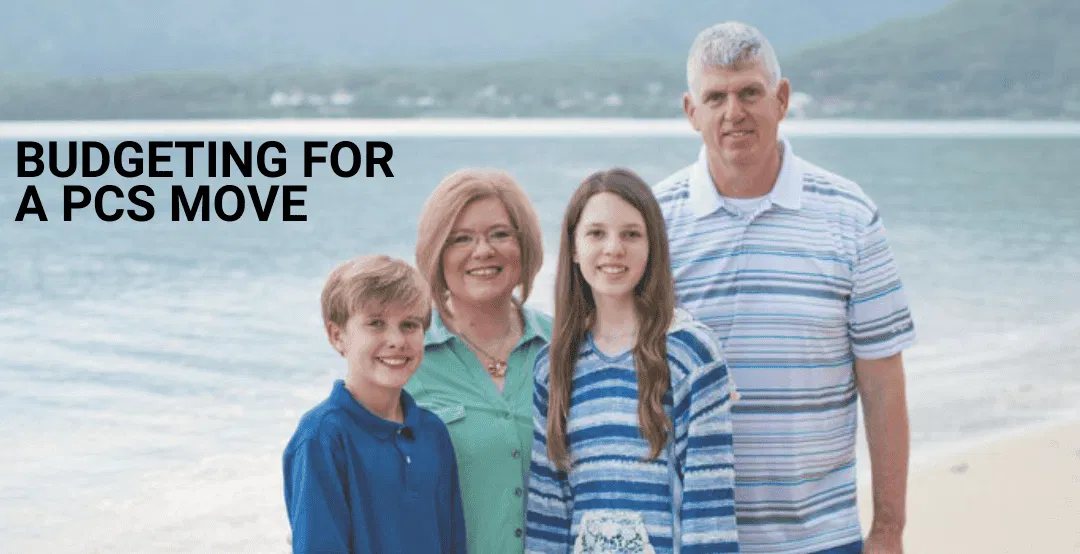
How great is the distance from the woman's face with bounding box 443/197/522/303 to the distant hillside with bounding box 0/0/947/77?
119181 mm

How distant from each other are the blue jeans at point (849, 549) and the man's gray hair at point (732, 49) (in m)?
0.95

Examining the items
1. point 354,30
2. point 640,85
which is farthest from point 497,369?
point 354,30

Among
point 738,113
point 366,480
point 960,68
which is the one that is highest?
point 960,68

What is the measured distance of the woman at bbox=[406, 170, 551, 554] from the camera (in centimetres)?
278

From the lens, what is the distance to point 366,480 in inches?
102

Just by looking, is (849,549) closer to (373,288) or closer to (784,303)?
(784,303)

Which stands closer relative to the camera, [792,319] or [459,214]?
[792,319]

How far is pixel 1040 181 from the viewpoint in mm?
38094

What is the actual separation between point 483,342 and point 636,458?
0.48 metres

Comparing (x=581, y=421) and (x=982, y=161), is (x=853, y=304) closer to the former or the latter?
(x=581, y=421)

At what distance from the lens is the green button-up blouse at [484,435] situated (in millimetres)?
2773

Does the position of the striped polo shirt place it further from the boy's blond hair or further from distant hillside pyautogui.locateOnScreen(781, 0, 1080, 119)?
distant hillside pyautogui.locateOnScreen(781, 0, 1080, 119)

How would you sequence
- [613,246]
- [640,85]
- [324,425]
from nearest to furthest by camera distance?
[324,425] → [613,246] → [640,85]

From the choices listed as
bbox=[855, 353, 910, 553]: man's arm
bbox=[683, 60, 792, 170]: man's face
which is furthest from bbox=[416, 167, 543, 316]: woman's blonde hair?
bbox=[855, 353, 910, 553]: man's arm
